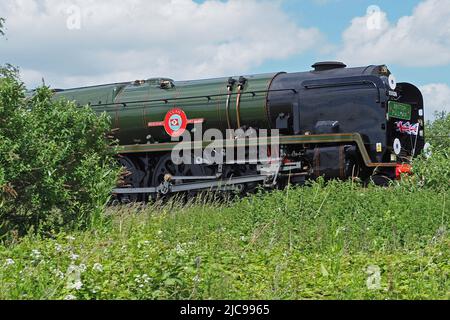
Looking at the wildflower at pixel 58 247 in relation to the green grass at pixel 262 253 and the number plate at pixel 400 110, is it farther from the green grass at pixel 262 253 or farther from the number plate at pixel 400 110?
the number plate at pixel 400 110

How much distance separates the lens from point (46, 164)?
9.30 meters

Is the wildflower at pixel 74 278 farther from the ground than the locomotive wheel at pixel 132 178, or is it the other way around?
the wildflower at pixel 74 278

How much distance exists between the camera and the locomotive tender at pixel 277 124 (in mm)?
15070

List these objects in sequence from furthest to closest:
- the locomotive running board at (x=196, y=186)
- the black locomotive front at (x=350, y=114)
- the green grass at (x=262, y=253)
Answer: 1. the locomotive running board at (x=196, y=186)
2. the black locomotive front at (x=350, y=114)
3. the green grass at (x=262, y=253)

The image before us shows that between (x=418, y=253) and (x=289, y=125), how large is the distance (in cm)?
870

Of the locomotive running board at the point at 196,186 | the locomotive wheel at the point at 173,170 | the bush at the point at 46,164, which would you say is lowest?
the locomotive running board at the point at 196,186

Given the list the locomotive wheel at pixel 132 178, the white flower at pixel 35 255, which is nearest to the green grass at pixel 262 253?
the white flower at pixel 35 255

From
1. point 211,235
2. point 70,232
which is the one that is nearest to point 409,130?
point 211,235

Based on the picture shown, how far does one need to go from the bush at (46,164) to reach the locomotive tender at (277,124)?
5518mm

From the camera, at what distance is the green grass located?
19.0 ft

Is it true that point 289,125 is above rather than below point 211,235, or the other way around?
above

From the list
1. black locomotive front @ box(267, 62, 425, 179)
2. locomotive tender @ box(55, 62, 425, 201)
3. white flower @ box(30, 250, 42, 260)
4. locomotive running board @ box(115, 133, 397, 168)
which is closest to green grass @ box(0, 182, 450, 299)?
white flower @ box(30, 250, 42, 260)

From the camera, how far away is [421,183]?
42.7 ft
